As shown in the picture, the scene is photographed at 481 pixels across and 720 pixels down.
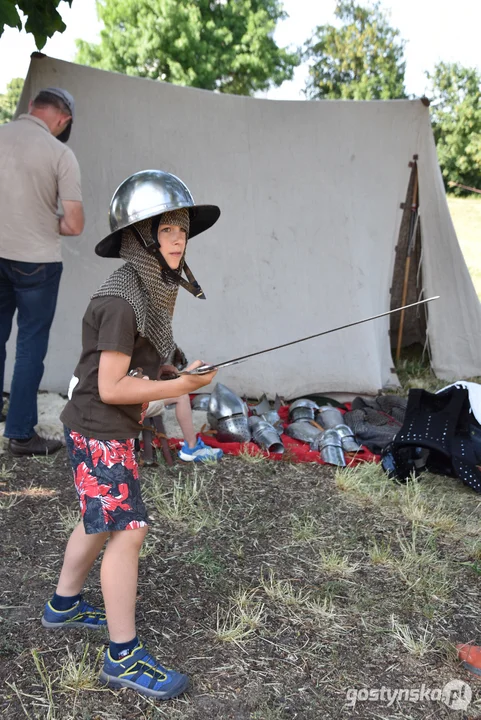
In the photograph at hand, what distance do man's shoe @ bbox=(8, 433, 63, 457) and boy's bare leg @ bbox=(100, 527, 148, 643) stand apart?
2.06m

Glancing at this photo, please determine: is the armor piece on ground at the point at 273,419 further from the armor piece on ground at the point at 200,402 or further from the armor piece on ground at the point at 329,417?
the armor piece on ground at the point at 200,402

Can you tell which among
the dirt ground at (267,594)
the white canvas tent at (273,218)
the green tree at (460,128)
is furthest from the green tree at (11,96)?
the dirt ground at (267,594)

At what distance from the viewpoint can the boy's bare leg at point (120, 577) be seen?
189 centimetres

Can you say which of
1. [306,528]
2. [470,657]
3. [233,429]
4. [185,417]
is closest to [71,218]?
[185,417]

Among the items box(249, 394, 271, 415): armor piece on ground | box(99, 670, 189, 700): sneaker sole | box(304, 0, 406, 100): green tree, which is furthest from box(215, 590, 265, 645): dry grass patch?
box(304, 0, 406, 100): green tree

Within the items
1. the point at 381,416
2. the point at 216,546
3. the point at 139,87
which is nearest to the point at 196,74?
the point at 139,87

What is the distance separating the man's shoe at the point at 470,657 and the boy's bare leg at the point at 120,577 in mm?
1122

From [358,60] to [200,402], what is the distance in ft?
86.9

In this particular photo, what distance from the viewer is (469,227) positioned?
17625mm

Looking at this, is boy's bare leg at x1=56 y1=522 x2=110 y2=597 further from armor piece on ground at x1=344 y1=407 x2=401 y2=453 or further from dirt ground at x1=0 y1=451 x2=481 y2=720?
armor piece on ground at x1=344 y1=407 x2=401 y2=453

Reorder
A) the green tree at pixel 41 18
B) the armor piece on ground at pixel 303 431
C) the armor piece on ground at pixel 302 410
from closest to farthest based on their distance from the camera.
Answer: the green tree at pixel 41 18, the armor piece on ground at pixel 303 431, the armor piece on ground at pixel 302 410

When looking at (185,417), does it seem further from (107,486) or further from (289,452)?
(107,486)

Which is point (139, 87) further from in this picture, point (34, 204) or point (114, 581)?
point (114, 581)

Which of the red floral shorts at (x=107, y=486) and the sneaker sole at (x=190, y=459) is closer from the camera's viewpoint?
the red floral shorts at (x=107, y=486)
